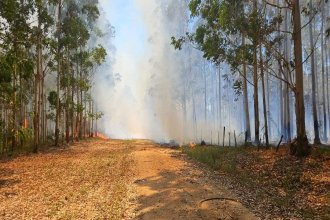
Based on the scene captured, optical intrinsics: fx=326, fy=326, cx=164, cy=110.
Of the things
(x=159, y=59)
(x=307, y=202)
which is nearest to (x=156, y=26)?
(x=159, y=59)

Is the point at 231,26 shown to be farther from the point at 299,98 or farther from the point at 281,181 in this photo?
the point at 281,181

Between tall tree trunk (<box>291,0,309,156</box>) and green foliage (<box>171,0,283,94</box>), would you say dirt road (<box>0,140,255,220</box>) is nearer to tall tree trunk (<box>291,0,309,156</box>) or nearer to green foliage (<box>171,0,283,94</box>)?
tall tree trunk (<box>291,0,309,156</box>)

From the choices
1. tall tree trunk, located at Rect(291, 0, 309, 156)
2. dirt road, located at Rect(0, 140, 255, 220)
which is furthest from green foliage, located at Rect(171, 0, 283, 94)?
dirt road, located at Rect(0, 140, 255, 220)

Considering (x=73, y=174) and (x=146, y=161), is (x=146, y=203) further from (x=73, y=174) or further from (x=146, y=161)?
(x=146, y=161)

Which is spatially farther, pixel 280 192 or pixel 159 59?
pixel 159 59

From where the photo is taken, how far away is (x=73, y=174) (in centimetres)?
1262

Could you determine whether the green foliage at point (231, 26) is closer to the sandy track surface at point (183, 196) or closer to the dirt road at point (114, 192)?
the dirt road at point (114, 192)

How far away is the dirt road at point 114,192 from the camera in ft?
25.5

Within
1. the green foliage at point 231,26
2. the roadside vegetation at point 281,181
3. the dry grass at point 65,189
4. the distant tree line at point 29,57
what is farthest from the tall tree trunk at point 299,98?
the distant tree line at point 29,57

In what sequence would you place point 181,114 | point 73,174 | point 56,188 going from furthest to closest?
point 181,114
point 73,174
point 56,188

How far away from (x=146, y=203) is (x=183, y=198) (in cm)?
103

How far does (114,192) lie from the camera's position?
9727 millimetres

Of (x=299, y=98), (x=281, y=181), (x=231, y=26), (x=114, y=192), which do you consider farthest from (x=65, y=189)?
(x=231, y=26)

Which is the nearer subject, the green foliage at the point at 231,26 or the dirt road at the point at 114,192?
the dirt road at the point at 114,192
